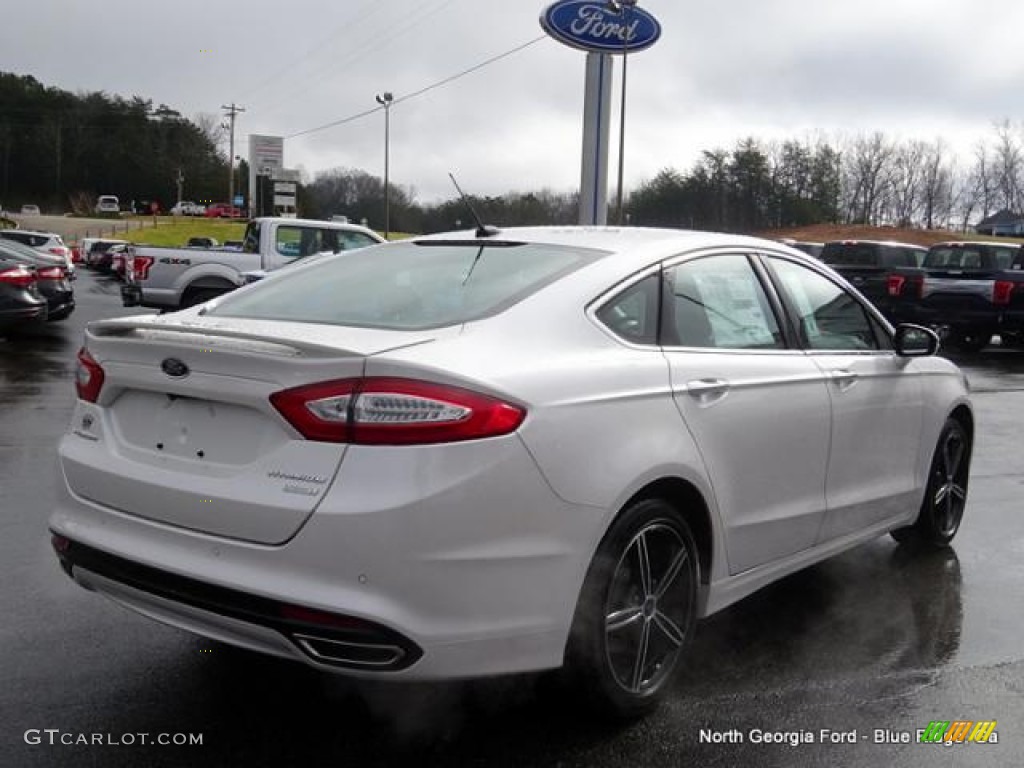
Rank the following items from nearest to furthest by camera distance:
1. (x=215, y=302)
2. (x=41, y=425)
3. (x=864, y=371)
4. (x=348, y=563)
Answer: (x=348, y=563), (x=215, y=302), (x=864, y=371), (x=41, y=425)

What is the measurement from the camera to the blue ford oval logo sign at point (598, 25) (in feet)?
64.0

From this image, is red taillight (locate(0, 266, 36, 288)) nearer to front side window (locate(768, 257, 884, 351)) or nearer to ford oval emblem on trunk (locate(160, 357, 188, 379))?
ford oval emblem on trunk (locate(160, 357, 188, 379))

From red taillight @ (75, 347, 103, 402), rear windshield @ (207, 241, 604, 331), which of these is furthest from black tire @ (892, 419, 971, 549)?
red taillight @ (75, 347, 103, 402)

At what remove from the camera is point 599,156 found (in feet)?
64.5

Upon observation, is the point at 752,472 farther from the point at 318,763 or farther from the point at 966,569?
the point at 966,569

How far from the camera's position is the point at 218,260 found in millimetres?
14977

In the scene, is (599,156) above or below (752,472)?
above

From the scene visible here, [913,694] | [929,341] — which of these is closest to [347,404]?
[913,694]

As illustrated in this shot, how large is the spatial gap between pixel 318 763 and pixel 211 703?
22.4 inches

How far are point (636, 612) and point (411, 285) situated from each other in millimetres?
1385

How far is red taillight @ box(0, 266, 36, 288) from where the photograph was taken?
13.8 m

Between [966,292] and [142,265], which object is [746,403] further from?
[966,292]

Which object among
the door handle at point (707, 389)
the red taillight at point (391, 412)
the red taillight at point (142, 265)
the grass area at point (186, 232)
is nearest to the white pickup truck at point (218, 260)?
the red taillight at point (142, 265)

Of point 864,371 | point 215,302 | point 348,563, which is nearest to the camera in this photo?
point 348,563
